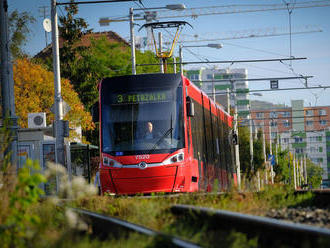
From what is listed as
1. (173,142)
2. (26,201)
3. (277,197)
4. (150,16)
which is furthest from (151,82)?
(150,16)

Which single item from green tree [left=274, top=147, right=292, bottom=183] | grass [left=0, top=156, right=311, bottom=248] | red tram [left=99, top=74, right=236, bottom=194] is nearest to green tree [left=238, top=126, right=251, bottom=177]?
green tree [left=274, top=147, right=292, bottom=183]

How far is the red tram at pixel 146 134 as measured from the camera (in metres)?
15.7

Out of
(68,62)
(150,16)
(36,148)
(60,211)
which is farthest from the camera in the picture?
(68,62)

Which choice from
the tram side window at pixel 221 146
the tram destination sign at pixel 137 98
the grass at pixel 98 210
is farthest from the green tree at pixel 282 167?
the grass at pixel 98 210

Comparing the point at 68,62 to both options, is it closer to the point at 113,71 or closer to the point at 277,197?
the point at 113,71

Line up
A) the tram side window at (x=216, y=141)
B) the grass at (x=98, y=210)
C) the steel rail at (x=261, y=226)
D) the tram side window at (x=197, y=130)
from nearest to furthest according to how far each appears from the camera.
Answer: the steel rail at (x=261, y=226) < the grass at (x=98, y=210) < the tram side window at (x=197, y=130) < the tram side window at (x=216, y=141)

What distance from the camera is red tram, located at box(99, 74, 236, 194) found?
15.7m

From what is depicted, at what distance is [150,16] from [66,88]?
9776 mm

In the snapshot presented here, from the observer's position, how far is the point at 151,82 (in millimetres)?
16406

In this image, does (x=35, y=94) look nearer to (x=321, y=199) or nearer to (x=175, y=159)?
(x=175, y=159)

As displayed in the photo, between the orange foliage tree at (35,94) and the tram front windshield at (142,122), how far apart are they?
884 inches

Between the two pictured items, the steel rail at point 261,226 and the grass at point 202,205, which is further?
the grass at point 202,205

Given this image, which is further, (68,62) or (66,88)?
(68,62)

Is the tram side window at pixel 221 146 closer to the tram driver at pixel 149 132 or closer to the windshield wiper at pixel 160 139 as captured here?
the windshield wiper at pixel 160 139
